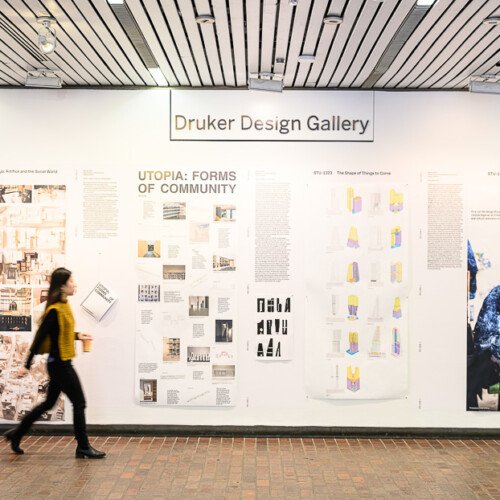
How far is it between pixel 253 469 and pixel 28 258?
9.71ft

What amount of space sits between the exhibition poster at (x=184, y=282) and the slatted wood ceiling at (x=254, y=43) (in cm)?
106

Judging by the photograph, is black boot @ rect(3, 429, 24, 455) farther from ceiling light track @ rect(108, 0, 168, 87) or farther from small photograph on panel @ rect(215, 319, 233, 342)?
ceiling light track @ rect(108, 0, 168, 87)

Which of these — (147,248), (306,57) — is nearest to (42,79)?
(147,248)

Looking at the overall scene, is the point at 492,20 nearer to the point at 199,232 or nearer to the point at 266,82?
the point at 266,82

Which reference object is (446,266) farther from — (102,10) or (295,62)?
(102,10)

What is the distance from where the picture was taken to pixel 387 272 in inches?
235

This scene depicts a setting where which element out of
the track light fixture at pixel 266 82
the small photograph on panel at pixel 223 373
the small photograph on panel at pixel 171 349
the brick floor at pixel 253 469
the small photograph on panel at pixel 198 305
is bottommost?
the brick floor at pixel 253 469

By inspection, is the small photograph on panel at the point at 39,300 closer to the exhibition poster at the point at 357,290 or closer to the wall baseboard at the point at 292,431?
the wall baseboard at the point at 292,431

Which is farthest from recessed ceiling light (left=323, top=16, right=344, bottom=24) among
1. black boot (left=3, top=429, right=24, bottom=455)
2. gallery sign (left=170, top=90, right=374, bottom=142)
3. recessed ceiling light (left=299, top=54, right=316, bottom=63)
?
black boot (left=3, top=429, right=24, bottom=455)

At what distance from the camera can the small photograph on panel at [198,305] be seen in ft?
19.7

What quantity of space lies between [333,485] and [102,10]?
3.92 metres

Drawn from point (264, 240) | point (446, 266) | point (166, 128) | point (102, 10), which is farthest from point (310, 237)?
point (102, 10)

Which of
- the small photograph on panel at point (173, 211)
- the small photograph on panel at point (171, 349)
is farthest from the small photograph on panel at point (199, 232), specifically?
the small photograph on panel at point (171, 349)

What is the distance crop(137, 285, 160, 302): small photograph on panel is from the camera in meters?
5.99
